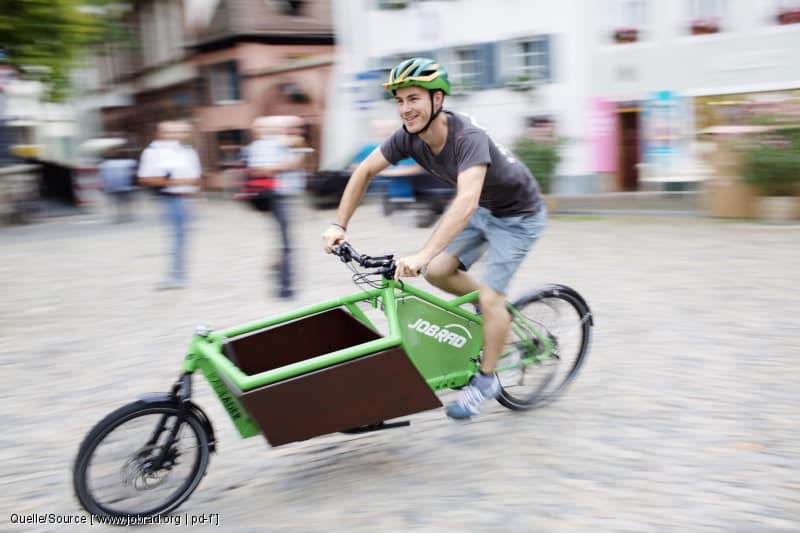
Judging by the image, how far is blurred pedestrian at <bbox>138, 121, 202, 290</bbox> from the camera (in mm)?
8680

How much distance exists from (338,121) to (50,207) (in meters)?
8.77

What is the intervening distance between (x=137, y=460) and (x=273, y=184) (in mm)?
4758

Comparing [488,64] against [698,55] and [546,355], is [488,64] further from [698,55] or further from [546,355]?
[546,355]

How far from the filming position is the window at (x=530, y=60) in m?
20.1

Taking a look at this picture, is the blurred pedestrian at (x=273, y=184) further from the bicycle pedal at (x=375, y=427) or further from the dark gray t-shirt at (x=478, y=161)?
the bicycle pedal at (x=375, y=427)

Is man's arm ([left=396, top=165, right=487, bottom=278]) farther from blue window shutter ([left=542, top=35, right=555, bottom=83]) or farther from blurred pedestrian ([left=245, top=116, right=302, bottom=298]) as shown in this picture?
blue window shutter ([left=542, top=35, right=555, bottom=83])

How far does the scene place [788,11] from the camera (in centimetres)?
1731

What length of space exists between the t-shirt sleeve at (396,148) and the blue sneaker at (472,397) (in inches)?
46.9

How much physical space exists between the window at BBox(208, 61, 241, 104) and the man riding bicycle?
25.1 meters

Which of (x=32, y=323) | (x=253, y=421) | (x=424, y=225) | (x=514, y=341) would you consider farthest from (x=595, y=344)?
(x=424, y=225)

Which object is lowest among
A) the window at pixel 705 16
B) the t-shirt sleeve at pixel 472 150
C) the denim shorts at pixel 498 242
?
the denim shorts at pixel 498 242

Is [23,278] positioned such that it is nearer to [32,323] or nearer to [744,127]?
[32,323]

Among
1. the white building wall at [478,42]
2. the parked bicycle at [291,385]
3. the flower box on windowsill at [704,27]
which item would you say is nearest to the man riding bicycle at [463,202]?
the parked bicycle at [291,385]

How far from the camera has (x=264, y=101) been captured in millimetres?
27016
